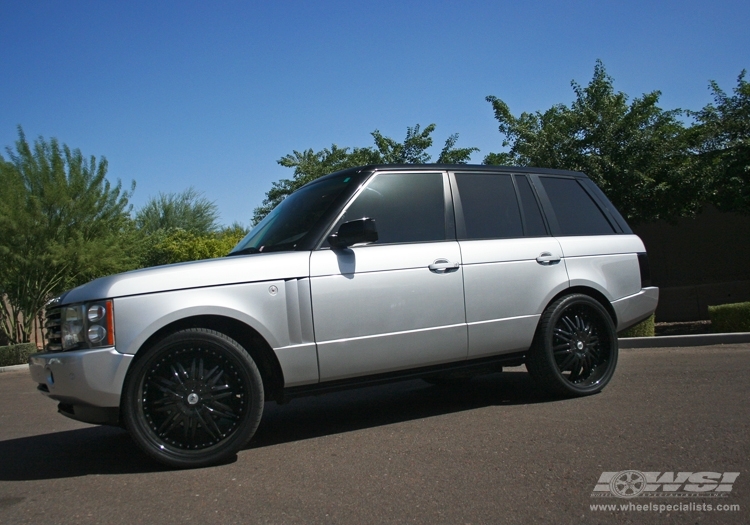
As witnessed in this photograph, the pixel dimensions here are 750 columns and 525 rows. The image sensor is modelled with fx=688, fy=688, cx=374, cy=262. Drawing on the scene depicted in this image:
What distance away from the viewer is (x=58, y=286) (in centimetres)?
1798

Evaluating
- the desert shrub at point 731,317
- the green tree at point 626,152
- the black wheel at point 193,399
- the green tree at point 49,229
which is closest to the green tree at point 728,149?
the green tree at point 626,152

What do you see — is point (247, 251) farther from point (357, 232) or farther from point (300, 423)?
point (300, 423)

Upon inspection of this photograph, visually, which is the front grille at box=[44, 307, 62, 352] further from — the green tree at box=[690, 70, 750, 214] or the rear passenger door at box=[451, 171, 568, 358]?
the green tree at box=[690, 70, 750, 214]

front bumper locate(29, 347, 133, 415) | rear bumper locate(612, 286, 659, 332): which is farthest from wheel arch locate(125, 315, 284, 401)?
rear bumper locate(612, 286, 659, 332)

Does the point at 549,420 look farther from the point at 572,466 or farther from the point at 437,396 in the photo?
the point at 437,396

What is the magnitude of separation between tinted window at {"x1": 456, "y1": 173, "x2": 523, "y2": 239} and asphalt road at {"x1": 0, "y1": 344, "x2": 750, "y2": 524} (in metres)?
1.48

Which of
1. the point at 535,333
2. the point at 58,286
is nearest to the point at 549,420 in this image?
the point at 535,333

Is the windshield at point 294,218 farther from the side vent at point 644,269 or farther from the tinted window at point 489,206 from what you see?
the side vent at point 644,269

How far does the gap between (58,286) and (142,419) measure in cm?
1539

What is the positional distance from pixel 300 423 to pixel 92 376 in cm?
205

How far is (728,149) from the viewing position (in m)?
13.4

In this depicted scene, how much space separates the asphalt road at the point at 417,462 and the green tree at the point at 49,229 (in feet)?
37.3

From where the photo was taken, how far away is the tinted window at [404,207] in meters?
5.25

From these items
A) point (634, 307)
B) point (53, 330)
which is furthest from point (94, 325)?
point (634, 307)
